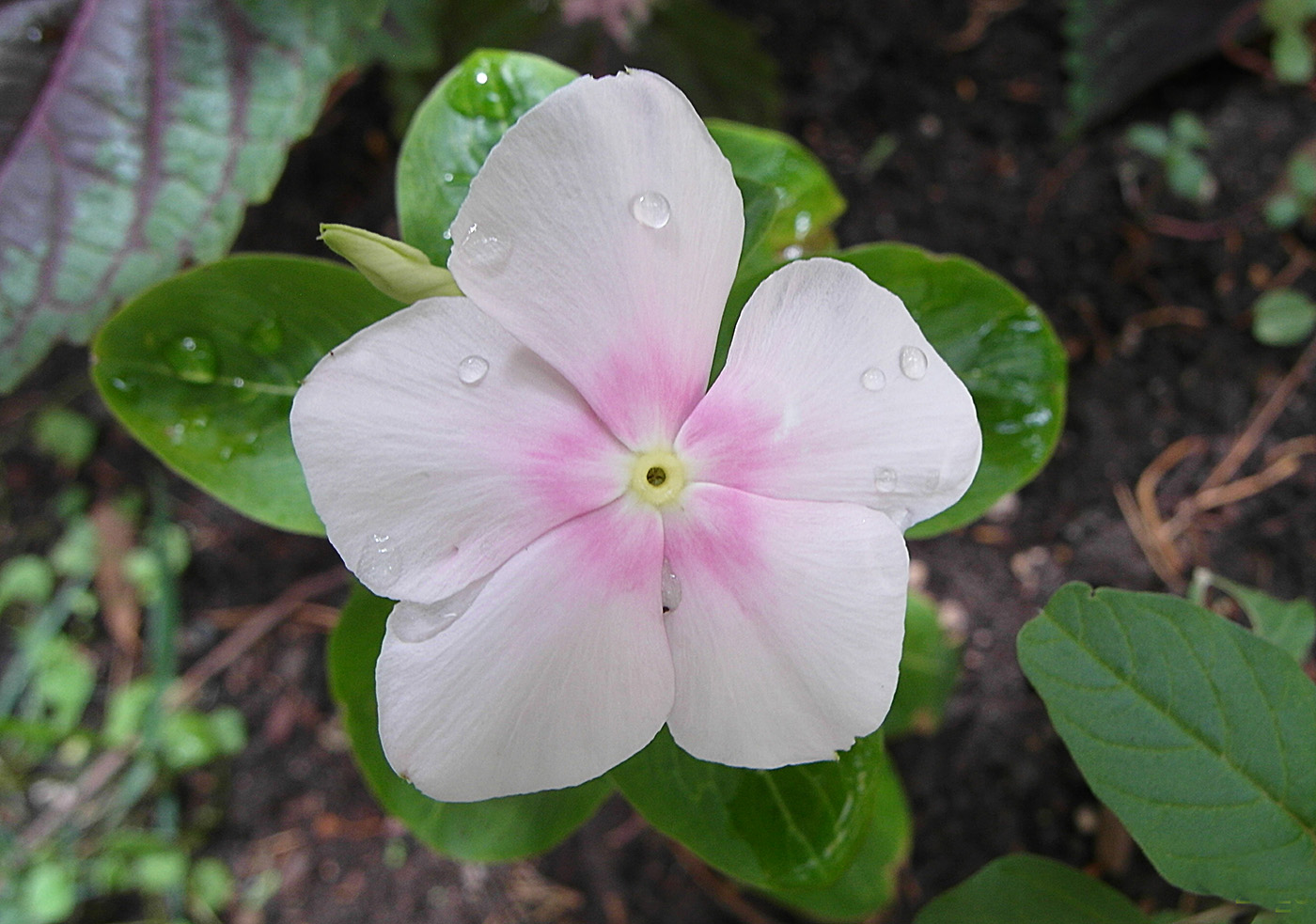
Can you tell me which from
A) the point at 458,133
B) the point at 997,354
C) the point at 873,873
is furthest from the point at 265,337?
the point at 873,873

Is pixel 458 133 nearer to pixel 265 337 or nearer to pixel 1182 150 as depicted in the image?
pixel 265 337

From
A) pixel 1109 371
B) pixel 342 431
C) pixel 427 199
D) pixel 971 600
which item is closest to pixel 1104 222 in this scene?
pixel 1109 371

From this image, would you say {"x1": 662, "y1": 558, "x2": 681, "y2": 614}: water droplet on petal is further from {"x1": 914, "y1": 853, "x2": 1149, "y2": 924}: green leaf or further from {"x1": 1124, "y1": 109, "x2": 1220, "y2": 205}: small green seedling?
{"x1": 1124, "y1": 109, "x2": 1220, "y2": 205}: small green seedling

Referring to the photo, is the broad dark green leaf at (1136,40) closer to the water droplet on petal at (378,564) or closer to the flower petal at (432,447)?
the flower petal at (432,447)

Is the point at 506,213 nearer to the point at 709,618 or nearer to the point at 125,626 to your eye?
the point at 709,618

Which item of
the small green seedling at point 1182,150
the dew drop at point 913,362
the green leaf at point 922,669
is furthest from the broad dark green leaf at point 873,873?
the small green seedling at point 1182,150
